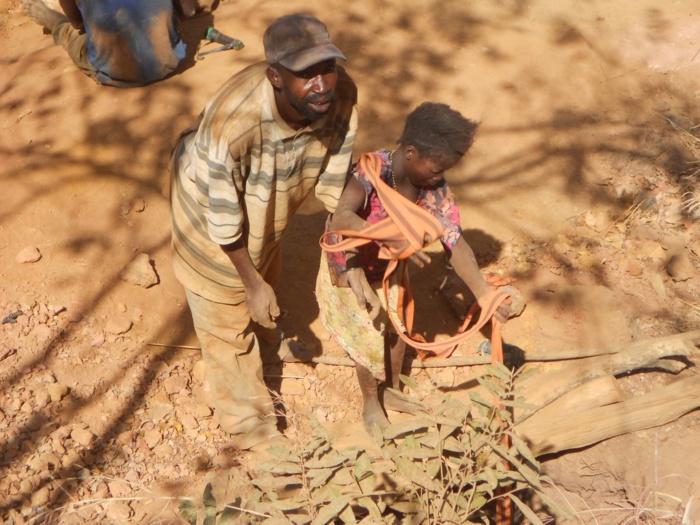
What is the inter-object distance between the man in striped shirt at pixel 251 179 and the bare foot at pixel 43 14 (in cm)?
274

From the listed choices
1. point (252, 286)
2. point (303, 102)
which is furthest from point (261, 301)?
point (303, 102)

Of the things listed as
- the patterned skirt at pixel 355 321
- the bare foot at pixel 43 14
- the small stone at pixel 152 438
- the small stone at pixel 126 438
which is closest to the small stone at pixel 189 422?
the small stone at pixel 152 438

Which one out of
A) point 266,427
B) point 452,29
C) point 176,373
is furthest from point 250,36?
point 266,427

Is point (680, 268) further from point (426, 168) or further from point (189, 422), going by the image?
point (189, 422)

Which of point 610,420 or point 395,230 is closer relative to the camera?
point 395,230

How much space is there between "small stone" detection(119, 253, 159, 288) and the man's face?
1697 mm

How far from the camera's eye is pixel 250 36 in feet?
15.6

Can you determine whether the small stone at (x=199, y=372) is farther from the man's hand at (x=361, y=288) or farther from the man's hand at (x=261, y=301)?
the man's hand at (x=361, y=288)

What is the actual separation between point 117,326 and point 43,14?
2466 mm

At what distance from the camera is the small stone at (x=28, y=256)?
3.65m

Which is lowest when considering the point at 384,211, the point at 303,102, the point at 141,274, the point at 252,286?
the point at 141,274

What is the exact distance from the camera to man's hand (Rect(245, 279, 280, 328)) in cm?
260

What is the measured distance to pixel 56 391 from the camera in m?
3.24

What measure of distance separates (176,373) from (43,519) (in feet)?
2.83
